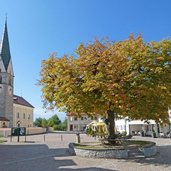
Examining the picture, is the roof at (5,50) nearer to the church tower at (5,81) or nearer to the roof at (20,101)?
the church tower at (5,81)

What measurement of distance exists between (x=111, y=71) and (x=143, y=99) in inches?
116

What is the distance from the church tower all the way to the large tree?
57352 mm

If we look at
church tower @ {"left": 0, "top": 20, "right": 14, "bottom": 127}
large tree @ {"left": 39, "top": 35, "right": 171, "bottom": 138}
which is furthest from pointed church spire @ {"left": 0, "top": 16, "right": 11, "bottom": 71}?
large tree @ {"left": 39, "top": 35, "right": 171, "bottom": 138}

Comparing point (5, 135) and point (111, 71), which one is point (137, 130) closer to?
point (5, 135)

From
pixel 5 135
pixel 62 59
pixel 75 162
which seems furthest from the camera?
pixel 5 135

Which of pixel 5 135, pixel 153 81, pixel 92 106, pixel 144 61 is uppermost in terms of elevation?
pixel 144 61

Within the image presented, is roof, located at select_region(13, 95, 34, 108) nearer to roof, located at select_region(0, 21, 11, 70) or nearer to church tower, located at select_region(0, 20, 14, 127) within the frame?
church tower, located at select_region(0, 20, 14, 127)

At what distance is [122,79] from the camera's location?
1667 cm

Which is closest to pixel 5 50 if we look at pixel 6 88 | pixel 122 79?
pixel 6 88

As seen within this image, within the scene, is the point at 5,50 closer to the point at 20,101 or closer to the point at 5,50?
the point at 5,50

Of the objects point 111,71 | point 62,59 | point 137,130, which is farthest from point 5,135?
point 111,71

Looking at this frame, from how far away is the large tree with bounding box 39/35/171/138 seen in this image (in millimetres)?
16297

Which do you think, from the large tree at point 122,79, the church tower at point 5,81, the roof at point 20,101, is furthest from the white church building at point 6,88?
the large tree at point 122,79

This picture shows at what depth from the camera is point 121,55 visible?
56.1 ft
